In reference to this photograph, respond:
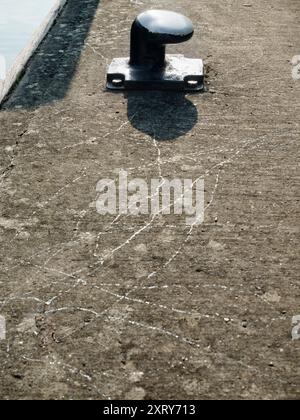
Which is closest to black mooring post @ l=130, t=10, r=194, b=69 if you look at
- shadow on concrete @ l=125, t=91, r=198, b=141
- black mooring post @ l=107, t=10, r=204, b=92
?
black mooring post @ l=107, t=10, r=204, b=92

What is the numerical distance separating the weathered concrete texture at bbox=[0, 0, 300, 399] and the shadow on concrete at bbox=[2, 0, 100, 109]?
2 centimetres

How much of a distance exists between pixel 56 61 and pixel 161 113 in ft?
4.65

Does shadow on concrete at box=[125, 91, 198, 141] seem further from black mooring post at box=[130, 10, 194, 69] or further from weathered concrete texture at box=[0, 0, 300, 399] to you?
black mooring post at box=[130, 10, 194, 69]

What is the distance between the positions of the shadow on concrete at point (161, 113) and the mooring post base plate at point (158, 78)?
67mm

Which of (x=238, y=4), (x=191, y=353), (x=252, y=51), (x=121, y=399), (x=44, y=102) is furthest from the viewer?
(x=238, y=4)

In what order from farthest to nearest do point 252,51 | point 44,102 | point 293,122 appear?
point 252,51 < point 44,102 < point 293,122

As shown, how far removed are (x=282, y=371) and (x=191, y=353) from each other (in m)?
0.38

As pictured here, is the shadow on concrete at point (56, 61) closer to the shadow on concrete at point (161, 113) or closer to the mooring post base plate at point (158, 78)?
the mooring post base plate at point (158, 78)

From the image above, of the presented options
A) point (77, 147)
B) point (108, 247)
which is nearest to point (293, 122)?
point (77, 147)

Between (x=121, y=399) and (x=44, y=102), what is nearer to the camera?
(x=121, y=399)

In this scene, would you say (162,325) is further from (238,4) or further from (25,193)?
(238,4)

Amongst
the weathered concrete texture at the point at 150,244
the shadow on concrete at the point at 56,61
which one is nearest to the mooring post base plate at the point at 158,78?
the weathered concrete texture at the point at 150,244

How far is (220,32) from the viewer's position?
5570 mm

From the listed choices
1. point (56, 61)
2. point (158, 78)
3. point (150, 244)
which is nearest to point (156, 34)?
point (158, 78)
